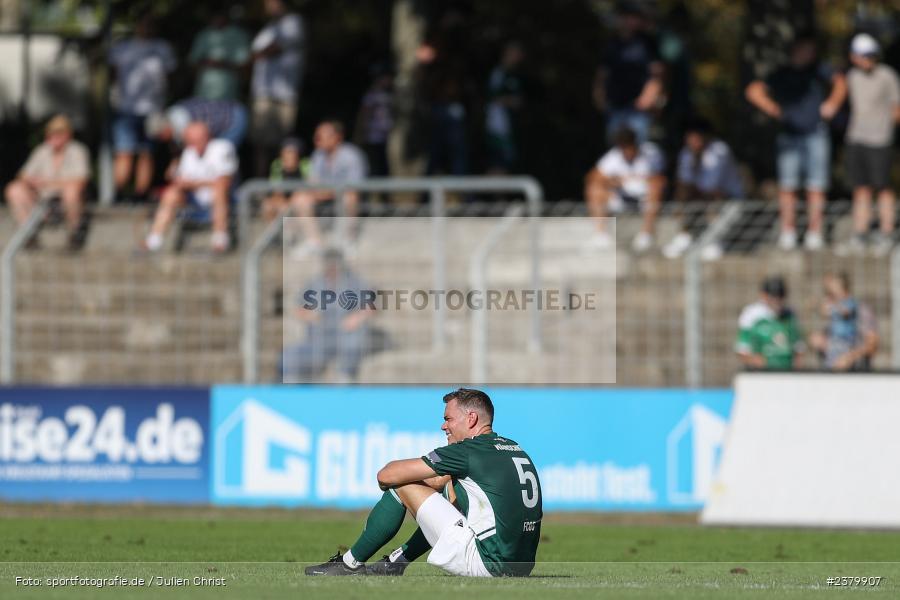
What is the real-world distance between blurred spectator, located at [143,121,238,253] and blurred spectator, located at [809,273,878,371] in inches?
253

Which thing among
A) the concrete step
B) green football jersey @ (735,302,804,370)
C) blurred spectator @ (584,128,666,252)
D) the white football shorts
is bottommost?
the white football shorts

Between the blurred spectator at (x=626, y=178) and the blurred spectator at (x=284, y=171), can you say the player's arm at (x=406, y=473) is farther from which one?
the blurred spectator at (x=626, y=178)

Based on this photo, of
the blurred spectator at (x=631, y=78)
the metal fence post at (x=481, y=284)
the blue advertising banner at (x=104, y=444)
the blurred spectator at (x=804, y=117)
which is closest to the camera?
the metal fence post at (x=481, y=284)

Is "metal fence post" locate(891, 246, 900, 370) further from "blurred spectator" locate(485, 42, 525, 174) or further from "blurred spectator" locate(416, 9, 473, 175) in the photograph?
"blurred spectator" locate(416, 9, 473, 175)

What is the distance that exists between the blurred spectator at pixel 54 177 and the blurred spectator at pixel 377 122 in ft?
12.0

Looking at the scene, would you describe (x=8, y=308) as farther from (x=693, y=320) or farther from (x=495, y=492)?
(x=495, y=492)

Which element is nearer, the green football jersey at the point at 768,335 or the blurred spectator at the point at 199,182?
the green football jersey at the point at 768,335

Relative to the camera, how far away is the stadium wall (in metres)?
18.1

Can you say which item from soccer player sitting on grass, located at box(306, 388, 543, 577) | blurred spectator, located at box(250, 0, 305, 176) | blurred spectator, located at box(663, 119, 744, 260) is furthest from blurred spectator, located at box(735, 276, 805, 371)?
soccer player sitting on grass, located at box(306, 388, 543, 577)

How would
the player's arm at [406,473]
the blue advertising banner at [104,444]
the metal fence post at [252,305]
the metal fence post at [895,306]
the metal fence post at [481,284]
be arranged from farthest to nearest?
the metal fence post at [252,305] < the blue advertising banner at [104,444] < the metal fence post at [481,284] < the metal fence post at [895,306] < the player's arm at [406,473]

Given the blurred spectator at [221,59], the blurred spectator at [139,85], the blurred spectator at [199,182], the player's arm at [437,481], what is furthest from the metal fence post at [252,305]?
the player's arm at [437,481]

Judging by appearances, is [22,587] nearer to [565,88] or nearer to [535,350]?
[535,350]

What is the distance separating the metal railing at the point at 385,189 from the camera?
1855cm

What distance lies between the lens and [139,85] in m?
22.4
